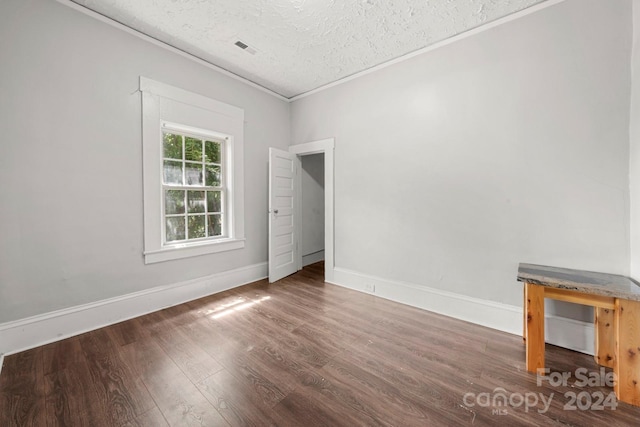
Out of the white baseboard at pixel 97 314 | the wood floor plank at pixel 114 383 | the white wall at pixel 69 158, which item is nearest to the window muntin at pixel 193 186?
the white wall at pixel 69 158

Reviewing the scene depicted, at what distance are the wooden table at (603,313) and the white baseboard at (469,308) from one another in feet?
0.43

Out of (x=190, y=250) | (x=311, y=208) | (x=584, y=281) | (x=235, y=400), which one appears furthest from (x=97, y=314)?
(x=584, y=281)

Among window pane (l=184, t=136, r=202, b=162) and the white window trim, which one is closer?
the white window trim

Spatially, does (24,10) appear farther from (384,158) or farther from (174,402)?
(384,158)

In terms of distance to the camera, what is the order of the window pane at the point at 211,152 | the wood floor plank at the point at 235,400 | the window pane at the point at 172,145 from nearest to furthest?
1. the wood floor plank at the point at 235,400
2. the window pane at the point at 172,145
3. the window pane at the point at 211,152

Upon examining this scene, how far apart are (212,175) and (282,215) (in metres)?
1.16

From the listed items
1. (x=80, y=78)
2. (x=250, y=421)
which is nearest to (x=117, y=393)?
(x=250, y=421)

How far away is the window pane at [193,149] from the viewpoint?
3029mm

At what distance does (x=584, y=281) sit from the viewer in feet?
5.51

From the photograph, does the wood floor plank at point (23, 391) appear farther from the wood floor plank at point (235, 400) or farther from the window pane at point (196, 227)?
the window pane at point (196, 227)

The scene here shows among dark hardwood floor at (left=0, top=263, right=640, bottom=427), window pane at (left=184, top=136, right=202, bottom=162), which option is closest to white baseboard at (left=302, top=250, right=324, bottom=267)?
dark hardwood floor at (left=0, top=263, right=640, bottom=427)

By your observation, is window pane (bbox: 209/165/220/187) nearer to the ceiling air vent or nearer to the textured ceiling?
the textured ceiling

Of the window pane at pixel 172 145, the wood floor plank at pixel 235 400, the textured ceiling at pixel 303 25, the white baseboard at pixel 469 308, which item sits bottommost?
the wood floor plank at pixel 235 400

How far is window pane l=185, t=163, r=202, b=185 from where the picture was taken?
3035mm
